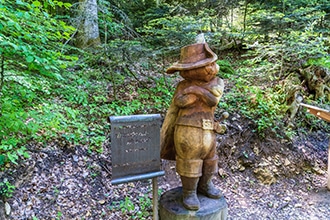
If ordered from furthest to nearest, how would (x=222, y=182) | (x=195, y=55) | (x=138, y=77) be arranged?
(x=138, y=77) → (x=222, y=182) → (x=195, y=55)

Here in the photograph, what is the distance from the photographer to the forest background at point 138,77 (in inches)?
109

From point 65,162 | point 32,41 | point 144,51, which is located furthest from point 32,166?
point 144,51

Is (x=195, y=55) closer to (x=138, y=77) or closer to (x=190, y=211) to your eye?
(x=190, y=211)

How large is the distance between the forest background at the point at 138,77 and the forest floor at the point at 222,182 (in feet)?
0.57

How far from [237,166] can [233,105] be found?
51.7 inches

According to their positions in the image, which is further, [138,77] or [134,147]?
[138,77]

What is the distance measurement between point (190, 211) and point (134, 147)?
749mm

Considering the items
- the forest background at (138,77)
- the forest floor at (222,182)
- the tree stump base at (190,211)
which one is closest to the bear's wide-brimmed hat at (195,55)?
the forest background at (138,77)

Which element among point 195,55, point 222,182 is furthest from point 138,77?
point 195,55

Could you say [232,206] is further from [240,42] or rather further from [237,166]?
[240,42]

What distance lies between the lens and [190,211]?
2.09 meters

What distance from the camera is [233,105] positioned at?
16.0 feet

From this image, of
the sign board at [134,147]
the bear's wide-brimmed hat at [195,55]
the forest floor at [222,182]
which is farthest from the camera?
the forest floor at [222,182]

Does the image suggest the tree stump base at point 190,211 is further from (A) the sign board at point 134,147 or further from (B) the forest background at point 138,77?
(B) the forest background at point 138,77
